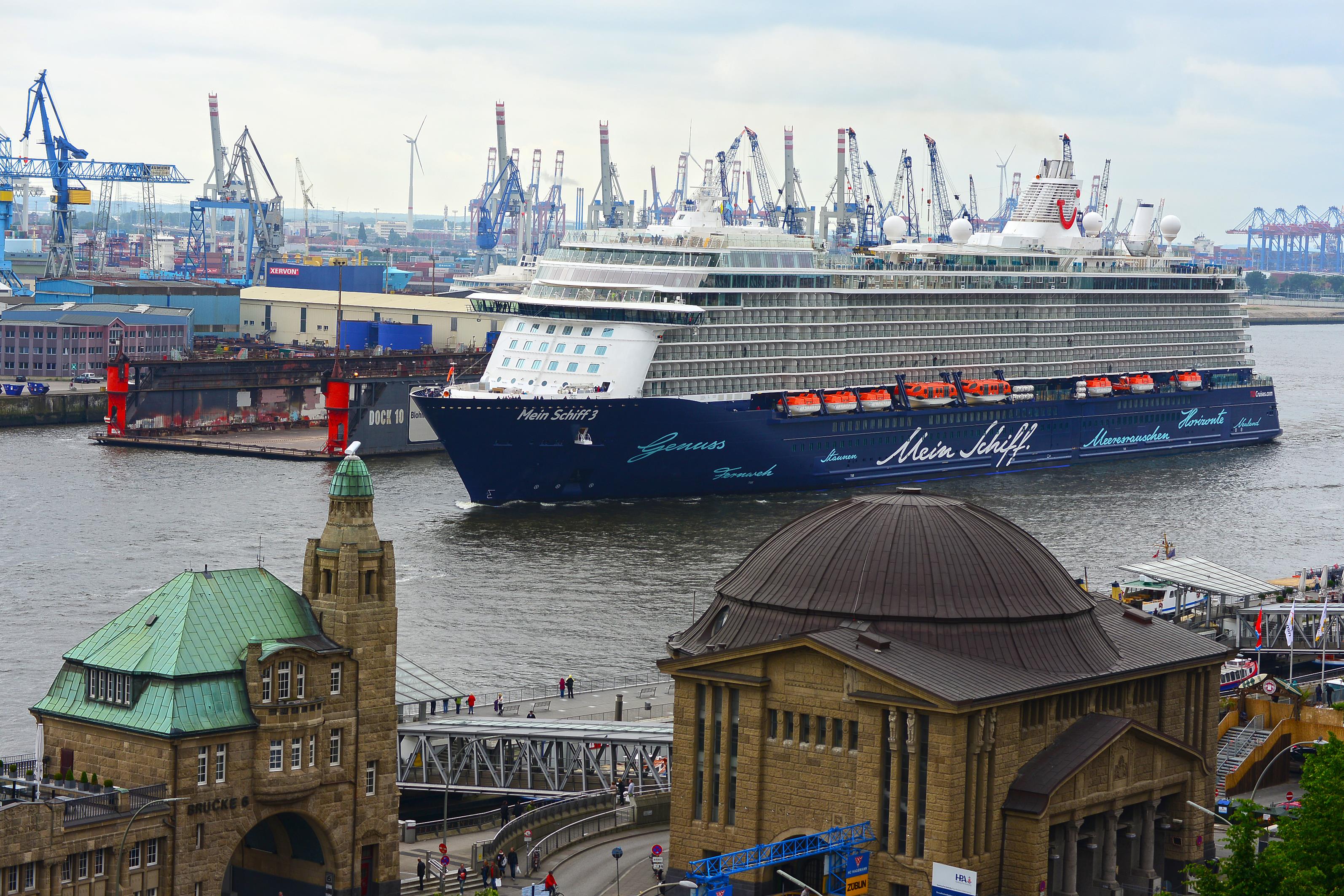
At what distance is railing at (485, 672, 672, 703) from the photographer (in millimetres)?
64312

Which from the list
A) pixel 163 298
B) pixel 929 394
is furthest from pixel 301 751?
pixel 163 298

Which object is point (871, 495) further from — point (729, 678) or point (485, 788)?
point (485, 788)

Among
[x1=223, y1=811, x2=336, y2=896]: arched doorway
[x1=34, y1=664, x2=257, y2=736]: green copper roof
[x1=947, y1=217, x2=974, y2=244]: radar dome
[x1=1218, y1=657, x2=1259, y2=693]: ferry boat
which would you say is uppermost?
[x1=947, y1=217, x2=974, y2=244]: radar dome

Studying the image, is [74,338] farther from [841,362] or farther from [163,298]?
[841,362]

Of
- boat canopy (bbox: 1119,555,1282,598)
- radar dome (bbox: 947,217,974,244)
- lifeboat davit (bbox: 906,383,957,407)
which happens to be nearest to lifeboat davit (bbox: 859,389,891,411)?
lifeboat davit (bbox: 906,383,957,407)

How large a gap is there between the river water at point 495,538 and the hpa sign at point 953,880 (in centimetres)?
2508

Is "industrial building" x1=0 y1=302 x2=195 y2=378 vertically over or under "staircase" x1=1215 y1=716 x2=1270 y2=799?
over

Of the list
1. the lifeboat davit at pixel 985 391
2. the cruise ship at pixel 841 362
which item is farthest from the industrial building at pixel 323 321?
the lifeboat davit at pixel 985 391

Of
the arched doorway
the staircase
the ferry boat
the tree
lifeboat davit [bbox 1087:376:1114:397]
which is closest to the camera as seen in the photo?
the tree

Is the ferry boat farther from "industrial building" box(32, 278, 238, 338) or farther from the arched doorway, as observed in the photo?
"industrial building" box(32, 278, 238, 338)

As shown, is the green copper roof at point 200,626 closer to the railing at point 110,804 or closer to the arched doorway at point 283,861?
the railing at point 110,804

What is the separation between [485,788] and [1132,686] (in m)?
17.8

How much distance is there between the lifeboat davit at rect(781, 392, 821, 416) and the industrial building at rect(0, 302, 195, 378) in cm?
6471

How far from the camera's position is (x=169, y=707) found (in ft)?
143
